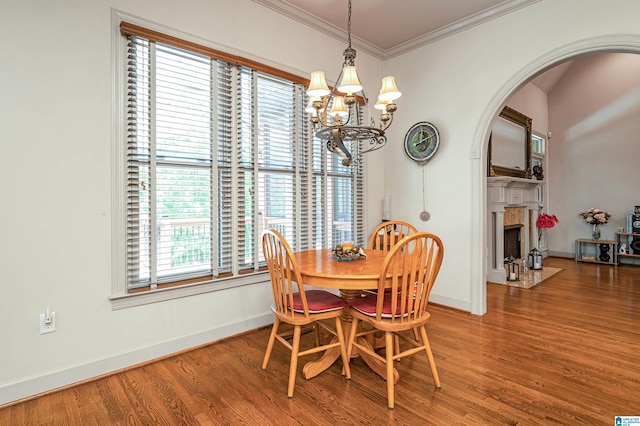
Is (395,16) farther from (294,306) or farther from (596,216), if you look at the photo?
(596,216)

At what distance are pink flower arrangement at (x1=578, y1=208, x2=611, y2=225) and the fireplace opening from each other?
1685 millimetres

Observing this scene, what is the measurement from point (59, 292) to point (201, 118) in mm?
1591

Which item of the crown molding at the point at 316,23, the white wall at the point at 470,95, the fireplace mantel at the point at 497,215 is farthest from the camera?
the fireplace mantel at the point at 497,215

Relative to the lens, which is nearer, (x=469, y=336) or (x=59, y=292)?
(x=59, y=292)

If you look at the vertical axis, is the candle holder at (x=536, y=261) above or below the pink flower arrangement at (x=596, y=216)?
below

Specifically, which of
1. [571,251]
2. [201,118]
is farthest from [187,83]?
[571,251]

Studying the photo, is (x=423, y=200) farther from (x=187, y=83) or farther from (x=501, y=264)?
(x=187, y=83)

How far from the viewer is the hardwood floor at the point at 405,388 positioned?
185 cm

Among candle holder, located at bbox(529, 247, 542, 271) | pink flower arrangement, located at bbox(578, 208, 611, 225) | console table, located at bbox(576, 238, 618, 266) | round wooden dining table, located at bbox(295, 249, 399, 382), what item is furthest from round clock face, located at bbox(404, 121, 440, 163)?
console table, located at bbox(576, 238, 618, 266)

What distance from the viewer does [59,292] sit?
2.16 metres

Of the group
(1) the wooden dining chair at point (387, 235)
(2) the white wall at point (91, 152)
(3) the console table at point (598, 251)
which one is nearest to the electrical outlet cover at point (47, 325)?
(2) the white wall at point (91, 152)

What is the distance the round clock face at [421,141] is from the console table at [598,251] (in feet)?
15.7

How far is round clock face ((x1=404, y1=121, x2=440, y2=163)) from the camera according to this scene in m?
3.86

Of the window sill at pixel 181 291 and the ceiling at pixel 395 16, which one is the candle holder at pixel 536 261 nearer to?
the ceiling at pixel 395 16
